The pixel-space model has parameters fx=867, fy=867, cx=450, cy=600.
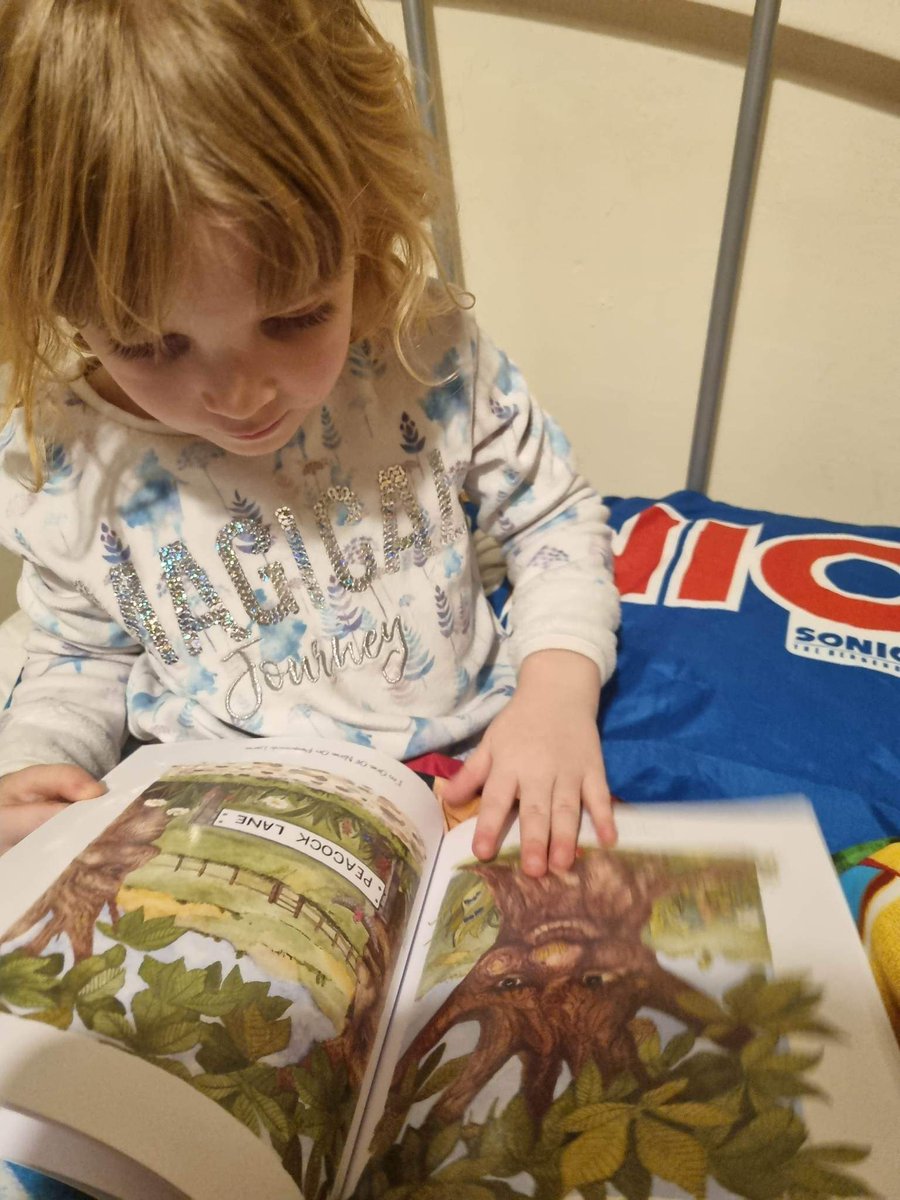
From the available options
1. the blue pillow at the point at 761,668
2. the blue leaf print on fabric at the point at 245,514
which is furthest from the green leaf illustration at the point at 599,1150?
the blue leaf print on fabric at the point at 245,514

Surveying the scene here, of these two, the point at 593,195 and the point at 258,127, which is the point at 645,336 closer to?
the point at 593,195

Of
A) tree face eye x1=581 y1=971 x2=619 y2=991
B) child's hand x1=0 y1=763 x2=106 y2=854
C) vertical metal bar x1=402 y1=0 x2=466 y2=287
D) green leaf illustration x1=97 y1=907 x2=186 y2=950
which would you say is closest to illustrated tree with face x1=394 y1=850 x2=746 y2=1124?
tree face eye x1=581 y1=971 x2=619 y2=991

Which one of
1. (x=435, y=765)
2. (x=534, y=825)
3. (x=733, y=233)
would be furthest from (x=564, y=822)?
(x=733, y=233)

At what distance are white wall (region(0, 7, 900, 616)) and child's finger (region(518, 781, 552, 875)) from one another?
1.56ft

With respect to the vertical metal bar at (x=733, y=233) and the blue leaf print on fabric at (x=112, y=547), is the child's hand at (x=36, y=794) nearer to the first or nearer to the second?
the blue leaf print on fabric at (x=112, y=547)

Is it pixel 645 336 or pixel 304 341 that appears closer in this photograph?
pixel 304 341

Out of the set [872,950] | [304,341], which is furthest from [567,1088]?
[304,341]

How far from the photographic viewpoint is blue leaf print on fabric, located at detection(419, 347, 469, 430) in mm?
513

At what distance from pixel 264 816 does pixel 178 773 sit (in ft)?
0.21

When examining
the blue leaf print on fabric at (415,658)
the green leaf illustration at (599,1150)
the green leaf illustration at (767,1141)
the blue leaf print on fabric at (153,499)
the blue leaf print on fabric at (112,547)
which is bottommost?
the green leaf illustration at (599,1150)

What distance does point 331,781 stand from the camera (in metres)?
0.43

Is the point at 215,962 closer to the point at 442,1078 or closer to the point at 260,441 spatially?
the point at 442,1078

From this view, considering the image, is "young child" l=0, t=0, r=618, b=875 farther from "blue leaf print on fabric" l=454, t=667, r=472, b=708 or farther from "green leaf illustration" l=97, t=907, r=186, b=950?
"green leaf illustration" l=97, t=907, r=186, b=950

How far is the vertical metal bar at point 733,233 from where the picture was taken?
1.85 ft
